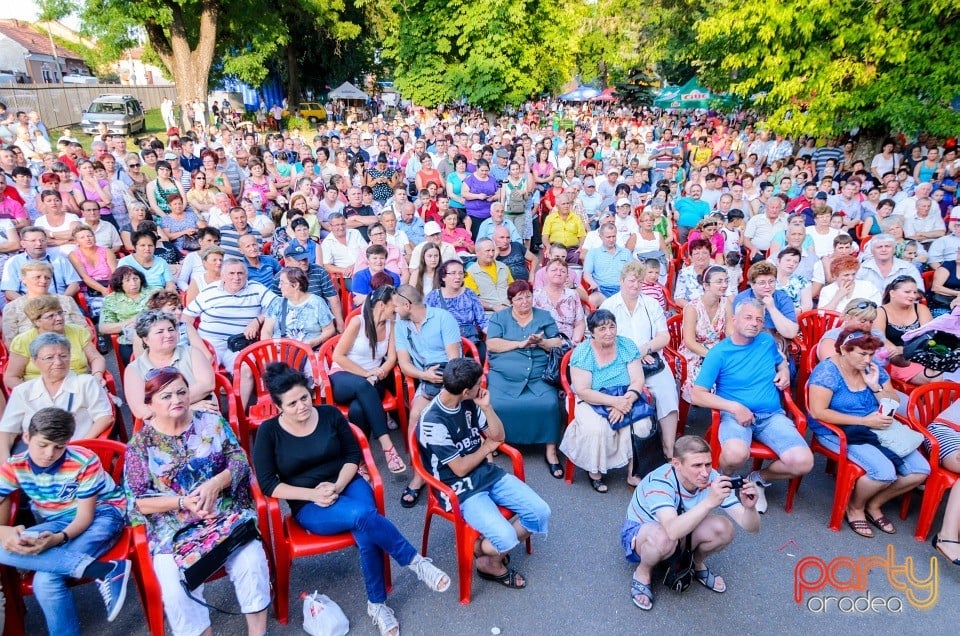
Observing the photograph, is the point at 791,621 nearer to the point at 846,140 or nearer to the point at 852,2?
the point at 852,2

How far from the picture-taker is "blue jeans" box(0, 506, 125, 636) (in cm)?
255

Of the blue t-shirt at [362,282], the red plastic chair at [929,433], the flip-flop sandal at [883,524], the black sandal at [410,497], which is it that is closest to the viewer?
the red plastic chair at [929,433]

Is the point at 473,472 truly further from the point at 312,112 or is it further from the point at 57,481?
the point at 312,112

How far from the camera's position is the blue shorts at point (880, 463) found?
335 cm

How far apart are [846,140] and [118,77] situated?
7644 centimetres

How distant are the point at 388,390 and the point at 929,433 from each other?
136 inches

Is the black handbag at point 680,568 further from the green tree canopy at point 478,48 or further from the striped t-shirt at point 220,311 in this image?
the green tree canopy at point 478,48

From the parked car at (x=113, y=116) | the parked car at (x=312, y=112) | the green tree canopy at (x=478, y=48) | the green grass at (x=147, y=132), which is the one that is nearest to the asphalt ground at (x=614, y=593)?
the green grass at (x=147, y=132)

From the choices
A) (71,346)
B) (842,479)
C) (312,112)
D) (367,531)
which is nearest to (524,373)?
(367,531)

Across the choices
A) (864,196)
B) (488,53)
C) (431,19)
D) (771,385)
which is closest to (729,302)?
(771,385)

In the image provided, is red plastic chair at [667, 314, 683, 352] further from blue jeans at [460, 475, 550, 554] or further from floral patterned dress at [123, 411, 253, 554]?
floral patterned dress at [123, 411, 253, 554]

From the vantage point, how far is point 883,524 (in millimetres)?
3471

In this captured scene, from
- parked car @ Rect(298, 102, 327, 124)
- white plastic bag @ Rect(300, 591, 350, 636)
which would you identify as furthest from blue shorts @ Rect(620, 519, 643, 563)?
parked car @ Rect(298, 102, 327, 124)

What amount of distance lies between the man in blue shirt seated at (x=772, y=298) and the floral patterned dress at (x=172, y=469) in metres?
3.59
